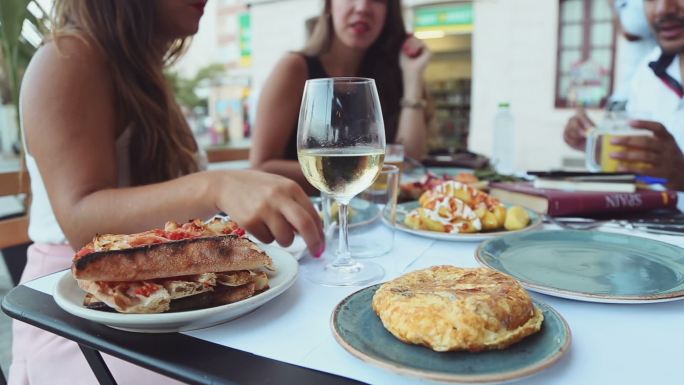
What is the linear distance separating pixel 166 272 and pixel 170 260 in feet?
0.05

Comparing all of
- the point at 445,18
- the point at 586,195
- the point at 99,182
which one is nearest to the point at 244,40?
the point at 445,18

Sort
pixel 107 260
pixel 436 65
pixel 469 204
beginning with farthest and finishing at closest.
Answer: pixel 436 65 → pixel 469 204 → pixel 107 260

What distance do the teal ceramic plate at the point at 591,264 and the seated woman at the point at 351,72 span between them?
101 centimetres

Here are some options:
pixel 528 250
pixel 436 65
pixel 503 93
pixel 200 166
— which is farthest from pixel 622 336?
pixel 436 65

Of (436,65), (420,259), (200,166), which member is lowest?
(420,259)

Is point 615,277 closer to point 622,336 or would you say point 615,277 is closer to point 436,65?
point 622,336

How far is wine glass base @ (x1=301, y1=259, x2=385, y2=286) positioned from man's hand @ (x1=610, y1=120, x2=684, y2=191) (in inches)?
46.8

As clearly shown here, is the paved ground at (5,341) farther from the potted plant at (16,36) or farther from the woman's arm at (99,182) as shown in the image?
the woman's arm at (99,182)

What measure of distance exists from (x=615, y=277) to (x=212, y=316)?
58cm

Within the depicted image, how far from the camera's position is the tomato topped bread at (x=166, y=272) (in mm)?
517

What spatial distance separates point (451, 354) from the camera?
0.45 metres

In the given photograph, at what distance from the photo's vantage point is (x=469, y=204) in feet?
3.36

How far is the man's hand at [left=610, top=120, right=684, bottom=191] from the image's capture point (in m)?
1.54

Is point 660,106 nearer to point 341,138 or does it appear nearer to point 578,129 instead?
point 578,129
